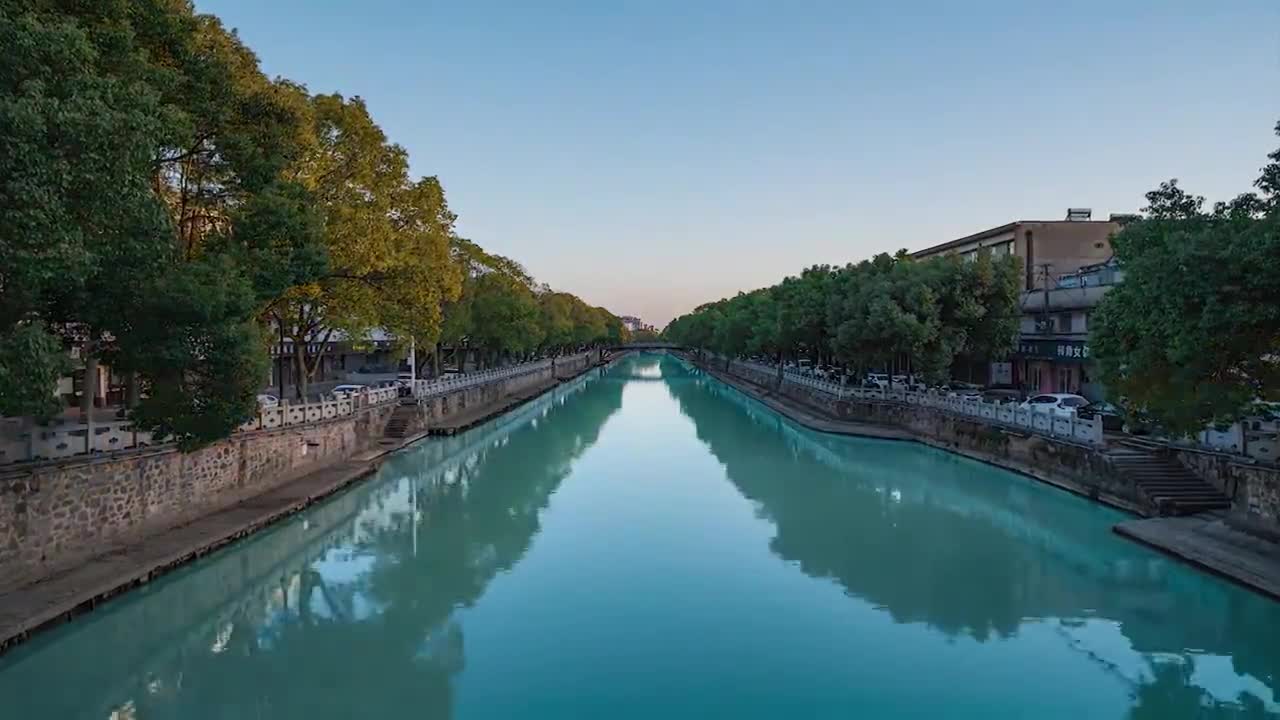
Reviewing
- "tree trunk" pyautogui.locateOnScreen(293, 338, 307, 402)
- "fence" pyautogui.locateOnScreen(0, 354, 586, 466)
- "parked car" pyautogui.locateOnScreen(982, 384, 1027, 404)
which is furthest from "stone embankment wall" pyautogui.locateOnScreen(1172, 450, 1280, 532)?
"tree trunk" pyautogui.locateOnScreen(293, 338, 307, 402)

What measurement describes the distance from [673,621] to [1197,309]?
34.7ft

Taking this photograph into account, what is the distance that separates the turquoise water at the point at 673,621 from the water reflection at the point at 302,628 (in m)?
0.06

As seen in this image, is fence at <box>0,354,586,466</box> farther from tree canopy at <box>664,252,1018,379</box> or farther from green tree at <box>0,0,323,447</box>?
tree canopy at <box>664,252,1018,379</box>

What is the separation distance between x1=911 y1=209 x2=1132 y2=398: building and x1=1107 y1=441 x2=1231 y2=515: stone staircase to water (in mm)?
16220

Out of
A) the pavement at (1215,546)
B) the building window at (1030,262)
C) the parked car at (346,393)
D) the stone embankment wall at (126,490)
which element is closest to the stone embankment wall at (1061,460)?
the pavement at (1215,546)

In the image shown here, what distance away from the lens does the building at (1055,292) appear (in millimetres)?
42312

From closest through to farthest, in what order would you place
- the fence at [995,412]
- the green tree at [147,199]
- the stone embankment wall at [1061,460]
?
the green tree at [147,199] < the stone embankment wall at [1061,460] < the fence at [995,412]

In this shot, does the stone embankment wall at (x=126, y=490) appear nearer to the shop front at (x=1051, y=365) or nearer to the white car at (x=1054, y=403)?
the white car at (x=1054, y=403)

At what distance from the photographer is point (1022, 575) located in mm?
18609

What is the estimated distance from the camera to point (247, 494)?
75.8 ft

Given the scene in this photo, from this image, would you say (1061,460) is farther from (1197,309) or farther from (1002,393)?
(1002,393)

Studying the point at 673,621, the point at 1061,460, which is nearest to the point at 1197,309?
the point at 673,621

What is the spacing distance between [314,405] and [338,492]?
13.1 feet

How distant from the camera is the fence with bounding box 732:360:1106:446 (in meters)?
26.1
